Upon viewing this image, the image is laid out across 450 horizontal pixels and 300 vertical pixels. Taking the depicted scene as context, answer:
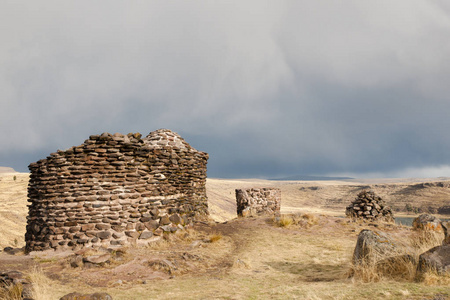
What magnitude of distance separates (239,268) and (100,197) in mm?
5856

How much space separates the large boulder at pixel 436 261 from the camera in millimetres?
5668

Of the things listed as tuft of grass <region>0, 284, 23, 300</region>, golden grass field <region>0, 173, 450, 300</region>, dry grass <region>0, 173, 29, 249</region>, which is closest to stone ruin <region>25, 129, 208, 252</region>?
golden grass field <region>0, 173, 450, 300</region>

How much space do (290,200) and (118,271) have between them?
66756 mm

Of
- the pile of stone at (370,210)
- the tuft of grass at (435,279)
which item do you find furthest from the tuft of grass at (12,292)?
the pile of stone at (370,210)

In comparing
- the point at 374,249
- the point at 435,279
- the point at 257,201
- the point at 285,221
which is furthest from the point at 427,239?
the point at 257,201

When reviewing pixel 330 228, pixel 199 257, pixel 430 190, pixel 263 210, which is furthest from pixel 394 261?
pixel 430 190

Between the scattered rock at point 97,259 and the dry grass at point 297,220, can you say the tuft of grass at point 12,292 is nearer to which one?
the scattered rock at point 97,259

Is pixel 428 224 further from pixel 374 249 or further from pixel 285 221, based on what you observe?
pixel 285 221

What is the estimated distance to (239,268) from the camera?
30.2 ft

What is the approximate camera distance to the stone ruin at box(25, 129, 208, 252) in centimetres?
1130

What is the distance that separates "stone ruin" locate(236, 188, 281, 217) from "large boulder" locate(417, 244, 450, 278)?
13978 mm

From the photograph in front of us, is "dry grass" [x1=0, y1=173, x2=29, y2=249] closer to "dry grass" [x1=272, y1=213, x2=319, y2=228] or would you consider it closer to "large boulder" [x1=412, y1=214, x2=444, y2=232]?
"dry grass" [x1=272, y1=213, x2=319, y2=228]

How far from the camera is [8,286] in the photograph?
6379 millimetres

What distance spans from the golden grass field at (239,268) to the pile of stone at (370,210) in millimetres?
2565
